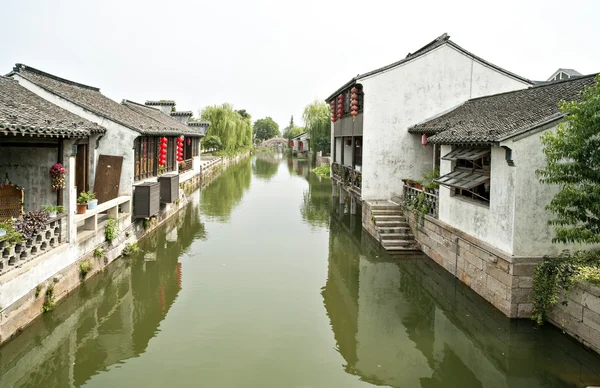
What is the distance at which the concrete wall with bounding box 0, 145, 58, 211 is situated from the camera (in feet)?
34.5

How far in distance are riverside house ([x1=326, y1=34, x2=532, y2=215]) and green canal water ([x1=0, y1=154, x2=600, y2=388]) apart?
3.89 meters

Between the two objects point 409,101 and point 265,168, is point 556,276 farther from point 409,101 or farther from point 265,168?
point 265,168

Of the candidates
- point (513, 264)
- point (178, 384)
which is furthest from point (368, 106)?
point (178, 384)

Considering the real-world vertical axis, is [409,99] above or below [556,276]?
above

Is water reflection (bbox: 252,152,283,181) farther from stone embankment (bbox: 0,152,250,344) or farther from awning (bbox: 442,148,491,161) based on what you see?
awning (bbox: 442,148,491,161)

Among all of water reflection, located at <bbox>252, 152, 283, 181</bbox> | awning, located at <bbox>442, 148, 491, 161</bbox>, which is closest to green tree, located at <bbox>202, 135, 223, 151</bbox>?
water reflection, located at <bbox>252, 152, 283, 181</bbox>

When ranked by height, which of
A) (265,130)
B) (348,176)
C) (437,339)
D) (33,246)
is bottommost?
(437,339)

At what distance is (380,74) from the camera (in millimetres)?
16641

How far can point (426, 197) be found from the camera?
13914mm

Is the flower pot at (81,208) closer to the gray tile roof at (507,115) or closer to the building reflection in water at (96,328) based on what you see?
the building reflection in water at (96,328)

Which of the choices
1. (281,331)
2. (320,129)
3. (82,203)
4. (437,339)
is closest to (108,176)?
(82,203)

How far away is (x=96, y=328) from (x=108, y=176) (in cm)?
646

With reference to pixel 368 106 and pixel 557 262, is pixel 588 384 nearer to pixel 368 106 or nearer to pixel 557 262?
pixel 557 262

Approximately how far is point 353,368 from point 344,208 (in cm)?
1626
